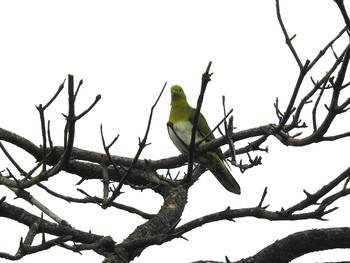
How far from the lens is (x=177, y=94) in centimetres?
660

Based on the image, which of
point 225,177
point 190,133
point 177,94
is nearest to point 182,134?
point 190,133

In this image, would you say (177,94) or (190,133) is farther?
(177,94)

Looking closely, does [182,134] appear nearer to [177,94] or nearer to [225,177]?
[225,177]

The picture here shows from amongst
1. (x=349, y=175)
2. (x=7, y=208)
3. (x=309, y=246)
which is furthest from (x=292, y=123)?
(x=7, y=208)

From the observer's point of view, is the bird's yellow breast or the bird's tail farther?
the bird's yellow breast

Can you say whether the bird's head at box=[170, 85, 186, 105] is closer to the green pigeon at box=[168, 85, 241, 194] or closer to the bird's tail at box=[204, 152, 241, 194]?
the green pigeon at box=[168, 85, 241, 194]

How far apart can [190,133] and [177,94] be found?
33.7 inches

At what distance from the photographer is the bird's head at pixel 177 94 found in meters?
6.55

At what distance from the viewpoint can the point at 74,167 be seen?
4.85 meters

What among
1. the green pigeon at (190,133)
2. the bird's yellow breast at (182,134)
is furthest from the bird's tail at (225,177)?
the bird's yellow breast at (182,134)

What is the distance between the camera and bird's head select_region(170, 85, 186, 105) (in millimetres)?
6547

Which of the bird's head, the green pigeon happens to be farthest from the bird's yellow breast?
the bird's head

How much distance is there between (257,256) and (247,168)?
66 cm

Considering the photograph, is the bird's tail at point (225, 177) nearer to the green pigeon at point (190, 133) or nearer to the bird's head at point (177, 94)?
the green pigeon at point (190, 133)
